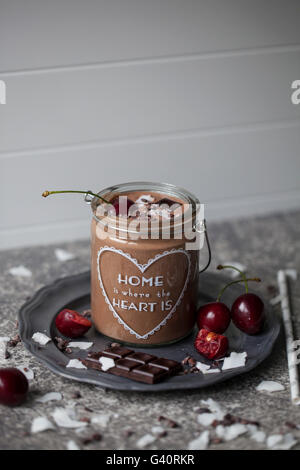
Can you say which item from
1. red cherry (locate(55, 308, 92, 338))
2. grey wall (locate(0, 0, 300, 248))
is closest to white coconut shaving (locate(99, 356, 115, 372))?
red cherry (locate(55, 308, 92, 338))

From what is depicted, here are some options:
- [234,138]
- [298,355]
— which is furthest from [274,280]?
[234,138]

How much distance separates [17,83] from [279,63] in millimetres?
626

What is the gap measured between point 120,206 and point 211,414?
0.37m

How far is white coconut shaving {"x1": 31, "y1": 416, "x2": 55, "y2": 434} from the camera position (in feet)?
3.16

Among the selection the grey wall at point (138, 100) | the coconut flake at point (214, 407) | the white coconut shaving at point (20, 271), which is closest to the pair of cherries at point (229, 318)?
the coconut flake at point (214, 407)

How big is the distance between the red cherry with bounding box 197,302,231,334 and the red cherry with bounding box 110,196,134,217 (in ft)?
0.73

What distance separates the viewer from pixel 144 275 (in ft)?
3.52

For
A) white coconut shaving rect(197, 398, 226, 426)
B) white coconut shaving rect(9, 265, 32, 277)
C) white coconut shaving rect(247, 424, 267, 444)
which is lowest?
white coconut shaving rect(247, 424, 267, 444)

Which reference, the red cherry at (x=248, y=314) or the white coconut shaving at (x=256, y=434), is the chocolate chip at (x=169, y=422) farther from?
the red cherry at (x=248, y=314)

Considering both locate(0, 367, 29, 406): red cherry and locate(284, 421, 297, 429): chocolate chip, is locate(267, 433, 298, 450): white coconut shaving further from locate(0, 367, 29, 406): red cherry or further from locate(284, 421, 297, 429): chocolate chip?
locate(0, 367, 29, 406): red cherry

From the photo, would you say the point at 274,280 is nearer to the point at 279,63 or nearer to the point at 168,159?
the point at 168,159

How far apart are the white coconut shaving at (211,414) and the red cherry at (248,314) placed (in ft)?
0.56
